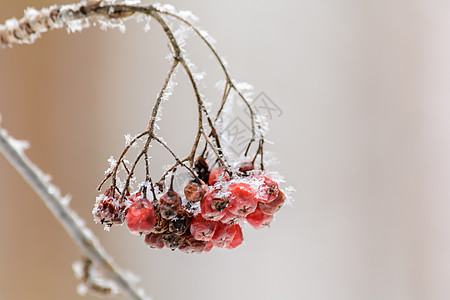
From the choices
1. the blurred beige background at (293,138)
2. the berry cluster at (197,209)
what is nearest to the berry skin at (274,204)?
the berry cluster at (197,209)

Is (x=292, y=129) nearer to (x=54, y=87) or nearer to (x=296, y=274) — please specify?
(x=296, y=274)

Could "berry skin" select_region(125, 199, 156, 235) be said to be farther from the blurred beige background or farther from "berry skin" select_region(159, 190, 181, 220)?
the blurred beige background

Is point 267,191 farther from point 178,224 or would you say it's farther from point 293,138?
point 293,138

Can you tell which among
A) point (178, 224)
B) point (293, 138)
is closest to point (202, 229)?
point (178, 224)

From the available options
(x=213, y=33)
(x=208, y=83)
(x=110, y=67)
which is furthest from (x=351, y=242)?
(x=110, y=67)

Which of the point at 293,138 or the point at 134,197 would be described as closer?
the point at 134,197

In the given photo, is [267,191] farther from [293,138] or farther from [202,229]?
[293,138]

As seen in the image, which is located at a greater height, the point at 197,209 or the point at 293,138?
the point at 293,138
